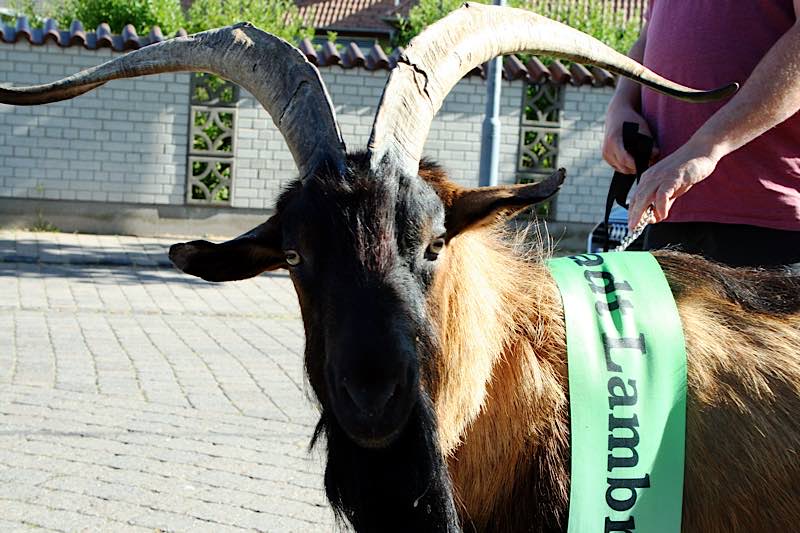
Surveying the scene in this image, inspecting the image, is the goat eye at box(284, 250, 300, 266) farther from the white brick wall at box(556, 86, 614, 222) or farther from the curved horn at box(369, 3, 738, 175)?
the white brick wall at box(556, 86, 614, 222)

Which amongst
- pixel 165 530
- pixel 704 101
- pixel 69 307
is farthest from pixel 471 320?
pixel 69 307

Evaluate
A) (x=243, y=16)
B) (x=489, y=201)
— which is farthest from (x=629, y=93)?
(x=243, y=16)

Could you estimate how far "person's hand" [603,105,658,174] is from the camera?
364 centimetres

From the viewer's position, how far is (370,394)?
2.52m

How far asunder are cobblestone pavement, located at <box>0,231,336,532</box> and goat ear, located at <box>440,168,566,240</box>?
112 cm

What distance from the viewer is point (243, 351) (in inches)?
348

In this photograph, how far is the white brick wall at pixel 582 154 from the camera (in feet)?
56.6

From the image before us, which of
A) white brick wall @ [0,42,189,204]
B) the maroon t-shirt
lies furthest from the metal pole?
the maroon t-shirt

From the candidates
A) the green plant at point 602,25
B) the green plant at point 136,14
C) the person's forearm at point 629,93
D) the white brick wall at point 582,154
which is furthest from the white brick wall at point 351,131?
the person's forearm at point 629,93

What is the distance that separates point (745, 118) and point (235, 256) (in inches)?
61.4

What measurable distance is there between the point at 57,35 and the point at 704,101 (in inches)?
559

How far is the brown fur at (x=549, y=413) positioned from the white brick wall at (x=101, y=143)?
1380 cm

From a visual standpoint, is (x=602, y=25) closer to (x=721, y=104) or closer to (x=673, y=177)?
(x=721, y=104)

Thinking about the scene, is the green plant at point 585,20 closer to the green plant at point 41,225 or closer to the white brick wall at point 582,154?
the white brick wall at point 582,154
